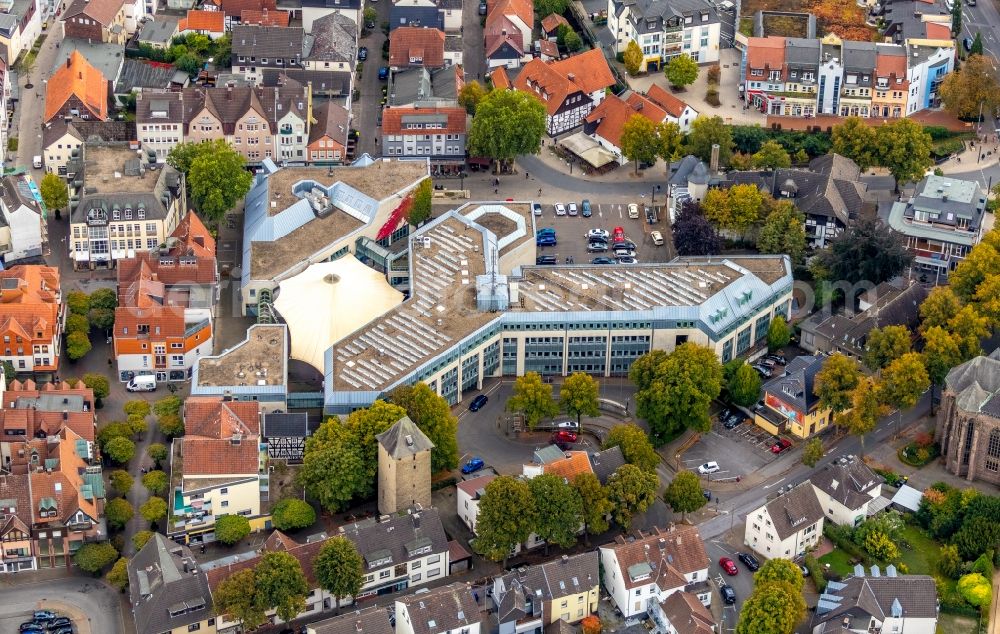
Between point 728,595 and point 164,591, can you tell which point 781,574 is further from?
point 164,591

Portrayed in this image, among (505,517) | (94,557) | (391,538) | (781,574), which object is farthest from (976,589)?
(94,557)

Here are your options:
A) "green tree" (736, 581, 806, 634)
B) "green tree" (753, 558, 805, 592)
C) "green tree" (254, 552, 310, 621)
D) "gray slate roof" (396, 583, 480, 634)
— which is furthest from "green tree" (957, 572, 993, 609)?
"green tree" (254, 552, 310, 621)

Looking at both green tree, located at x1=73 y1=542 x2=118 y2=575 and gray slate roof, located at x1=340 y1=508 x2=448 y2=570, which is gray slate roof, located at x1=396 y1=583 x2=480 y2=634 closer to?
gray slate roof, located at x1=340 y1=508 x2=448 y2=570

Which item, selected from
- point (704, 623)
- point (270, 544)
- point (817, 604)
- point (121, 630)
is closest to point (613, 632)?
point (704, 623)

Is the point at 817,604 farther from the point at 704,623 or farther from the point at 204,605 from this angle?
the point at 204,605

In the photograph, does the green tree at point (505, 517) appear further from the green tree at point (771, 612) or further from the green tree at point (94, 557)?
the green tree at point (94, 557)

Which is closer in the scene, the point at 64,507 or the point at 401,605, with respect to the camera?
the point at 401,605

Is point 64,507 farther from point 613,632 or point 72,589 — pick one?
point 613,632
